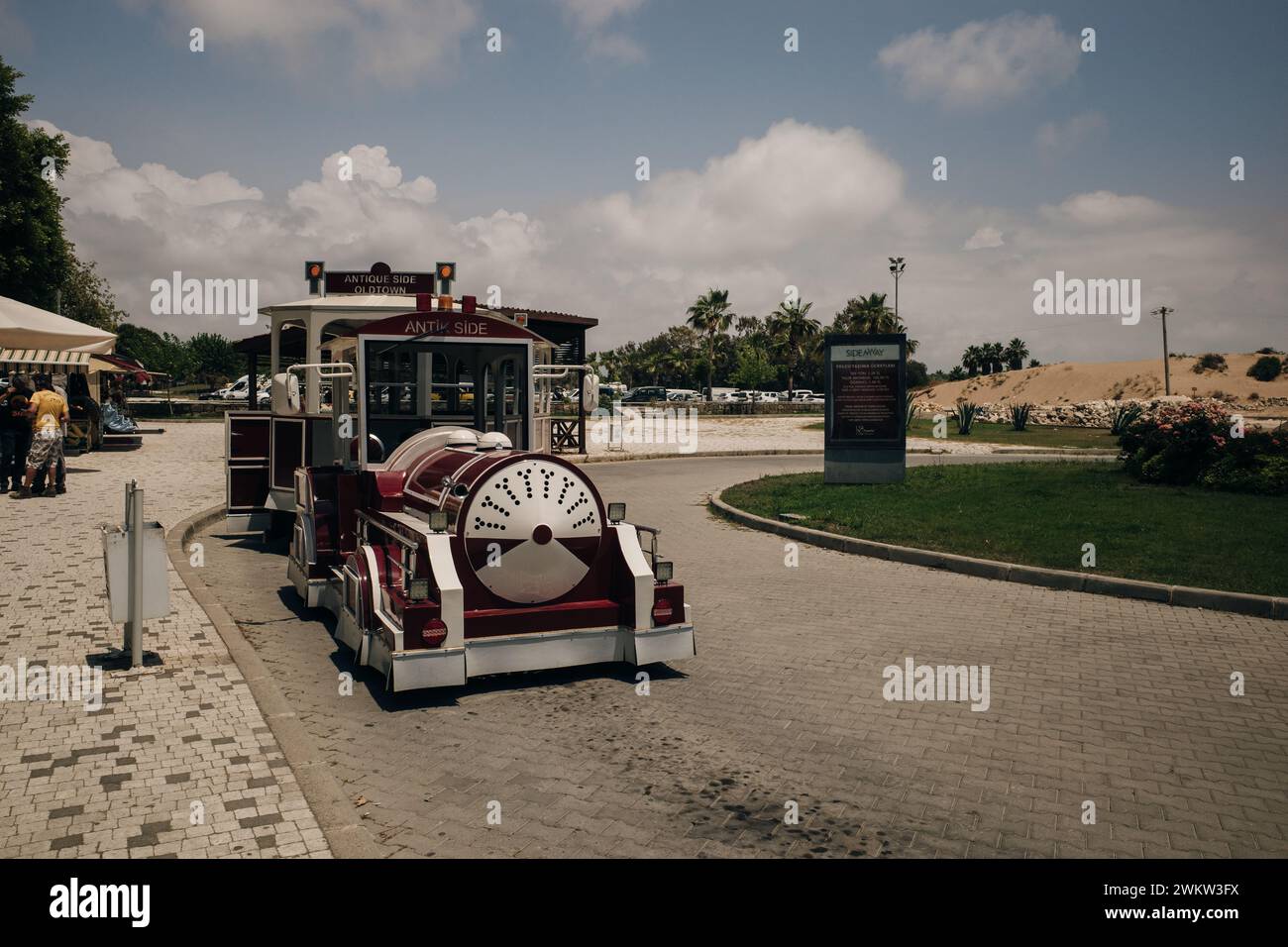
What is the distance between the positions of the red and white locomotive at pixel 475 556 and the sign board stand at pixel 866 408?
431 inches

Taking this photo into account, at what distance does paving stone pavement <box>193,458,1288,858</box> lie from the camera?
14.1ft

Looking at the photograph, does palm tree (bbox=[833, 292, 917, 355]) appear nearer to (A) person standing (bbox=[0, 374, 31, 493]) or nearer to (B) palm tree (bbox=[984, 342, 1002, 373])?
(B) palm tree (bbox=[984, 342, 1002, 373])

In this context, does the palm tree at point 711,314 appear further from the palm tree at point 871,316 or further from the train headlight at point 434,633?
the train headlight at point 434,633

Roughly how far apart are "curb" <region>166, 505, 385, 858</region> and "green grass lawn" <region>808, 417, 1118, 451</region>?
99.5 ft

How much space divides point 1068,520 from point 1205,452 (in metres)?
5.47

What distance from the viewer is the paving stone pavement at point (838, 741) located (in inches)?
169

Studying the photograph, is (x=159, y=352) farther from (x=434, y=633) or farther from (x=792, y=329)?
(x=434, y=633)

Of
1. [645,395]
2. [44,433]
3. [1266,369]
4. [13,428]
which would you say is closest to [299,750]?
[44,433]

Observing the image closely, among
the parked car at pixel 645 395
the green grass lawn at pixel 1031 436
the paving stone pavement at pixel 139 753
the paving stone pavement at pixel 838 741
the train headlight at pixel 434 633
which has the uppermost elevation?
the parked car at pixel 645 395

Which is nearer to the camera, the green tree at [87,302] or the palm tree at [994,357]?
the green tree at [87,302]

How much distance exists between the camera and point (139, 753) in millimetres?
4949

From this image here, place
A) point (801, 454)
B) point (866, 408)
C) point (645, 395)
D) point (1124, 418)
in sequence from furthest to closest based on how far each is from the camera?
point (645, 395)
point (1124, 418)
point (801, 454)
point (866, 408)

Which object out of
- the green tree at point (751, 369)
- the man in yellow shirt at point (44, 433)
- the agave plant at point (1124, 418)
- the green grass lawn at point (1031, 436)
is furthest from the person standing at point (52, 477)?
the green tree at point (751, 369)
